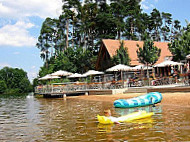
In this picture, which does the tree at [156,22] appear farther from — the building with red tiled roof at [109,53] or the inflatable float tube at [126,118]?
the inflatable float tube at [126,118]

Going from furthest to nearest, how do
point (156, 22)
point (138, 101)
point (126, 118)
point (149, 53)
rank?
point (156, 22)
point (149, 53)
point (138, 101)
point (126, 118)

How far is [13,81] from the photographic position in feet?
308

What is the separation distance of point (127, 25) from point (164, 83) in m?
31.0

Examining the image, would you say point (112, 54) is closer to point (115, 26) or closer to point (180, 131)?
point (115, 26)

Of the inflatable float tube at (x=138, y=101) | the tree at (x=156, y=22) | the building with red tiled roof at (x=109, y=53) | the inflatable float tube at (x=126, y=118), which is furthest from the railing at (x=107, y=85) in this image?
the tree at (x=156, y=22)

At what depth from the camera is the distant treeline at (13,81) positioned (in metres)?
86.7

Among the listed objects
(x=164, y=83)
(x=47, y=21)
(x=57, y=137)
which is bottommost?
(x=57, y=137)

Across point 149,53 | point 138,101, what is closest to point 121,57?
point 149,53

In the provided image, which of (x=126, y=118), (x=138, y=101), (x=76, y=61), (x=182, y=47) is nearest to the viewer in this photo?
(x=126, y=118)

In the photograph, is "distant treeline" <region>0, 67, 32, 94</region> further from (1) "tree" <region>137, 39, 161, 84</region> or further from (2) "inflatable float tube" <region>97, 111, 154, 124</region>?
(2) "inflatable float tube" <region>97, 111, 154, 124</region>

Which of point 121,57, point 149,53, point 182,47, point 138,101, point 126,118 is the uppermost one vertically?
point 182,47

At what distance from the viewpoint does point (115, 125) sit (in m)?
9.77

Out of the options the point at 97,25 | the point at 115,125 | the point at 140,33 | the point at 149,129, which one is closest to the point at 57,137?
the point at 115,125

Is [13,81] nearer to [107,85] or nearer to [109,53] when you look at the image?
[109,53]
